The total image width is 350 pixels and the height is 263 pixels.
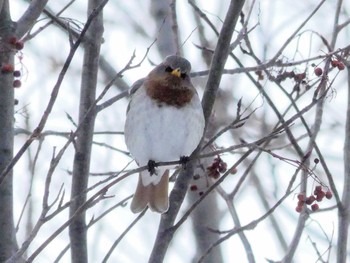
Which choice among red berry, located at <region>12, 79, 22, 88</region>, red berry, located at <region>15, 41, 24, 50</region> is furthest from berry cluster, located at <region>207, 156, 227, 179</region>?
red berry, located at <region>15, 41, 24, 50</region>

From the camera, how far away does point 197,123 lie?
14.4 ft

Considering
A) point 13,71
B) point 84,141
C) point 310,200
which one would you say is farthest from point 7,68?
point 310,200

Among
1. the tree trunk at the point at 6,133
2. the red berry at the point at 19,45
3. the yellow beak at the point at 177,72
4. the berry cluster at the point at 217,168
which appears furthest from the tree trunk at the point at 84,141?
the yellow beak at the point at 177,72

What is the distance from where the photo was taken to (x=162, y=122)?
14.7 feet

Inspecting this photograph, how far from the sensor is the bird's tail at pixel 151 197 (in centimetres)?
463

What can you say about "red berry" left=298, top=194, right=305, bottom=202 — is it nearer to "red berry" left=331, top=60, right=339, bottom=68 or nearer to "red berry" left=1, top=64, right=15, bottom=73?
"red berry" left=331, top=60, right=339, bottom=68

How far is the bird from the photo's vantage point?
4469 millimetres

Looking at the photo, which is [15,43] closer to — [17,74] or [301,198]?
[17,74]

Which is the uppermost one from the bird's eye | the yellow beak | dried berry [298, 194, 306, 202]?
the bird's eye

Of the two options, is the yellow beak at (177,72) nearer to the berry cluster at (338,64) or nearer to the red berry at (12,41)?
the berry cluster at (338,64)

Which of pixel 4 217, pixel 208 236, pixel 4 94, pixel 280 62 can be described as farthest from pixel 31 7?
pixel 208 236

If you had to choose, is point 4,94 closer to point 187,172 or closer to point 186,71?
point 187,172

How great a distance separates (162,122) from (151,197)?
0.48 m

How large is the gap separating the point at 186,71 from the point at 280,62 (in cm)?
97
